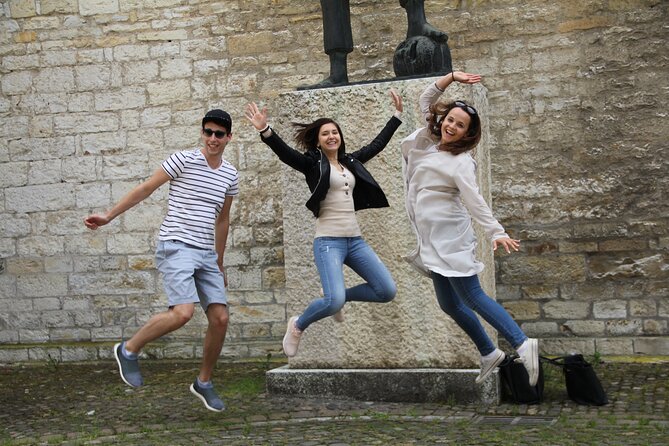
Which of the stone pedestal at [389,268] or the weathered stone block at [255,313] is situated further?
the weathered stone block at [255,313]

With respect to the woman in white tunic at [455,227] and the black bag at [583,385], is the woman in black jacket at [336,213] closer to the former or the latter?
the woman in white tunic at [455,227]

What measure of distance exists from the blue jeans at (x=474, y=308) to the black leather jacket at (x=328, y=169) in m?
0.66

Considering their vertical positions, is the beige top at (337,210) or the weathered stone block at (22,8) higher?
the weathered stone block at (22,8)

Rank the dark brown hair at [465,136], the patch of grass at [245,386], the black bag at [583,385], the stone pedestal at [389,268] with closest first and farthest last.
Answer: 1. the dark brown hair at [465,136]
2. the black bag at [583,385]
3. the stone pedestal at [389,268]
4. the patch of grass at [245,386]

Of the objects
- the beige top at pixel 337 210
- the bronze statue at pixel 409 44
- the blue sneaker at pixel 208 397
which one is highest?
A: the bronze statue at pixel 409 44

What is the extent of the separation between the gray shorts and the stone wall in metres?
3.72

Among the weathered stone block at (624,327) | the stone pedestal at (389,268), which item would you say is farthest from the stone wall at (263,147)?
the stone pedestal at (389,268)

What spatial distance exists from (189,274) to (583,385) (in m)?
2.34

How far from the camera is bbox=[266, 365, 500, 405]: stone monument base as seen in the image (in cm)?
619

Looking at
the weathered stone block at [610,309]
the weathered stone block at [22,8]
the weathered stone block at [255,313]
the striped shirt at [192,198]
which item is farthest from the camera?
the weathered stone block at [22,8]

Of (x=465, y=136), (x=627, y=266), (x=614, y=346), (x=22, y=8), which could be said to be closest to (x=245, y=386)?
(x=465, y=136)

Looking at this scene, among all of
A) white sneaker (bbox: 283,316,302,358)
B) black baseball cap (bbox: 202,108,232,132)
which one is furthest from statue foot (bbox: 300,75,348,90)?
white sneaker (bbox: 283,316,302,358)

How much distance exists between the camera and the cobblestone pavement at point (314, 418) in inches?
206

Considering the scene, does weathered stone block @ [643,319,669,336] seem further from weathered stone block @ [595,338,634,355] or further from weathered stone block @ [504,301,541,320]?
weathered stone block @ [504,301,541,320]
